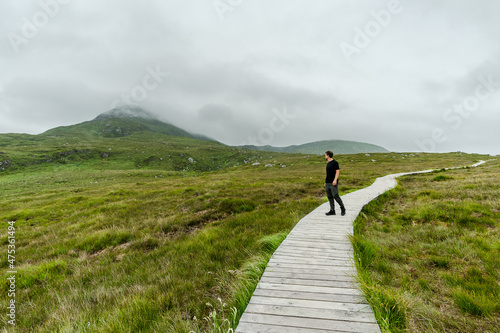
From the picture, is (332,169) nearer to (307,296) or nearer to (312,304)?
(307,296)

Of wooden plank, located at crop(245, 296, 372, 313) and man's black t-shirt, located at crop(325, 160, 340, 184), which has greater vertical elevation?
man's black t-shirt, located at crop(325, 160, 340, 184)

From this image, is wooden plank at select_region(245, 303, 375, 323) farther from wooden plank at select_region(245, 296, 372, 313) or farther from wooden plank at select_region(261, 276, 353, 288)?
wooden plank at select_region(261, 276, 353, 288)

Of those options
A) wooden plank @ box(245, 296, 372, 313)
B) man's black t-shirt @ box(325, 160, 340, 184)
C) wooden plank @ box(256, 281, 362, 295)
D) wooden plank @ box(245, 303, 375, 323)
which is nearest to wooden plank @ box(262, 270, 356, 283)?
wooden plank @ box(256, 281, 362, 295)

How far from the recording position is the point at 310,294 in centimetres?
363

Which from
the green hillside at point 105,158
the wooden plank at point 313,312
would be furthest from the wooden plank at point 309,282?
the green hillside at point 105,158

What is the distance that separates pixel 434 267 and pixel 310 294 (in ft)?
12.4

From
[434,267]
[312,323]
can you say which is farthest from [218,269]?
[434,267]

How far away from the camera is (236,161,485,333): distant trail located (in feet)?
9.52

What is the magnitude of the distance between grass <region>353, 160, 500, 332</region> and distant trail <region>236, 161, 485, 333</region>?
295 millimetres

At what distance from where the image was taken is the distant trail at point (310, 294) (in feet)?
9.52

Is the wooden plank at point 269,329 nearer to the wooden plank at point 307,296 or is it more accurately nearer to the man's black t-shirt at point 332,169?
the wooden plank at point 307,296

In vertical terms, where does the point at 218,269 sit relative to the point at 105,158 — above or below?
below

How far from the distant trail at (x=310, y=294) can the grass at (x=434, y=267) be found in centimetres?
29

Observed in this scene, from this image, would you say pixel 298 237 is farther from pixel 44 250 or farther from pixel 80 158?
pixel 80 158
